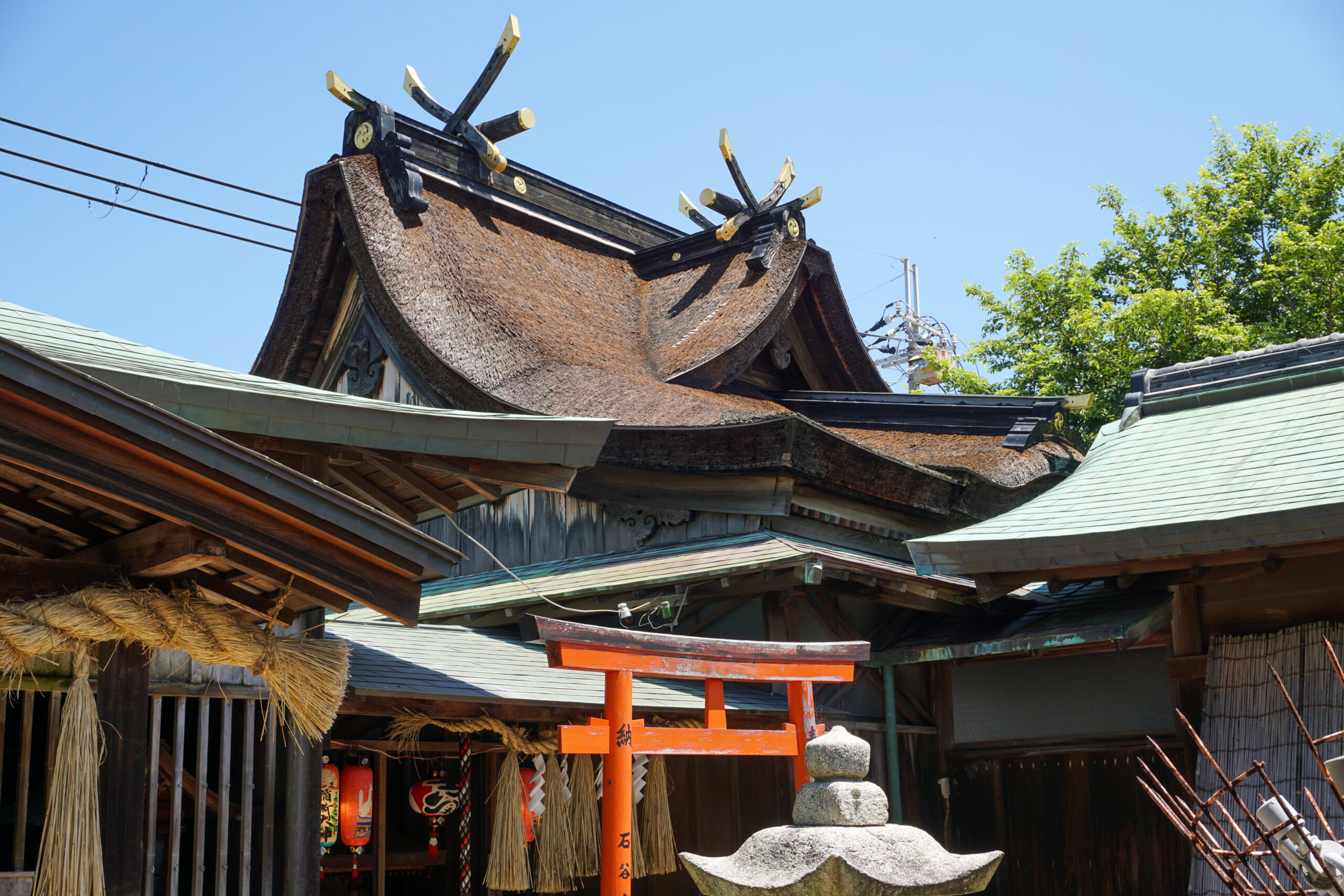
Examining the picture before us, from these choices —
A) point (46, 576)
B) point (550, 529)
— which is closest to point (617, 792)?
point (46, 576)

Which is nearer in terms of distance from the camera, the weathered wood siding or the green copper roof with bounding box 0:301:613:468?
the green copper roof with bounding box 0:301:613:468

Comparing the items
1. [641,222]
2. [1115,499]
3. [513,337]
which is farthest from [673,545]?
[641,222]

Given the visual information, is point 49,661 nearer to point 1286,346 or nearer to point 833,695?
point 833,695

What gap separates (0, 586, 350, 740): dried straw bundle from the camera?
409cm

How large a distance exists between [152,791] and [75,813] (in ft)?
3.52

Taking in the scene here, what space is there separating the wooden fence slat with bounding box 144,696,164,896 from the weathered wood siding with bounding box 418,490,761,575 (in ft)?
13.8

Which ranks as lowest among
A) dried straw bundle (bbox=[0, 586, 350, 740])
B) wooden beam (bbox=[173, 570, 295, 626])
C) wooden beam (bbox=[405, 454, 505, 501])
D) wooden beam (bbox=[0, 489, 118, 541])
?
dried straw bundle (bbox=[0, 586, 350, 740])

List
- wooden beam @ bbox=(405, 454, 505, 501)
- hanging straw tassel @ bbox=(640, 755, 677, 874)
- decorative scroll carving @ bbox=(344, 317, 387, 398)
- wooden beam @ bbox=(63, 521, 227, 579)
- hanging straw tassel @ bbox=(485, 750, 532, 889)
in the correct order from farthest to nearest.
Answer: decorative scroll carving @ bbox=(344, 317, 387, 398) < hanging straw tassel @ bbox=(640, 755, 677, 874) < hanging straw tassel @ bbox=(485, 750, 532, 889) < wooden beam @ bbox=(405, 454, 505, 501) < wooden beam @ bbox=(63, 521, 227, 579)

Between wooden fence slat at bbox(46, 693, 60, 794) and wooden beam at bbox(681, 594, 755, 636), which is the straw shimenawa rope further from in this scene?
wooden fence slat at bbox(46, 693, 60, 794)

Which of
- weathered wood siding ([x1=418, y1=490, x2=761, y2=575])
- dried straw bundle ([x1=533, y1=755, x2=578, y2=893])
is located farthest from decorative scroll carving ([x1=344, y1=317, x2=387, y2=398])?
dried straw bundle ([x1=533, y1=755, x2=578, y2=893])

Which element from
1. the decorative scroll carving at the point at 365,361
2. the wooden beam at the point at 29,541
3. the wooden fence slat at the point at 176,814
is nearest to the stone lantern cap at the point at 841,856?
the wooden fence slat at the point at 176,814

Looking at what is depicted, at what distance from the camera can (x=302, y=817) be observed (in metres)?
5.82

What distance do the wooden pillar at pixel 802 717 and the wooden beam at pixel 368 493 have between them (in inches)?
94.9

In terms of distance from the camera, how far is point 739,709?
786 cm
